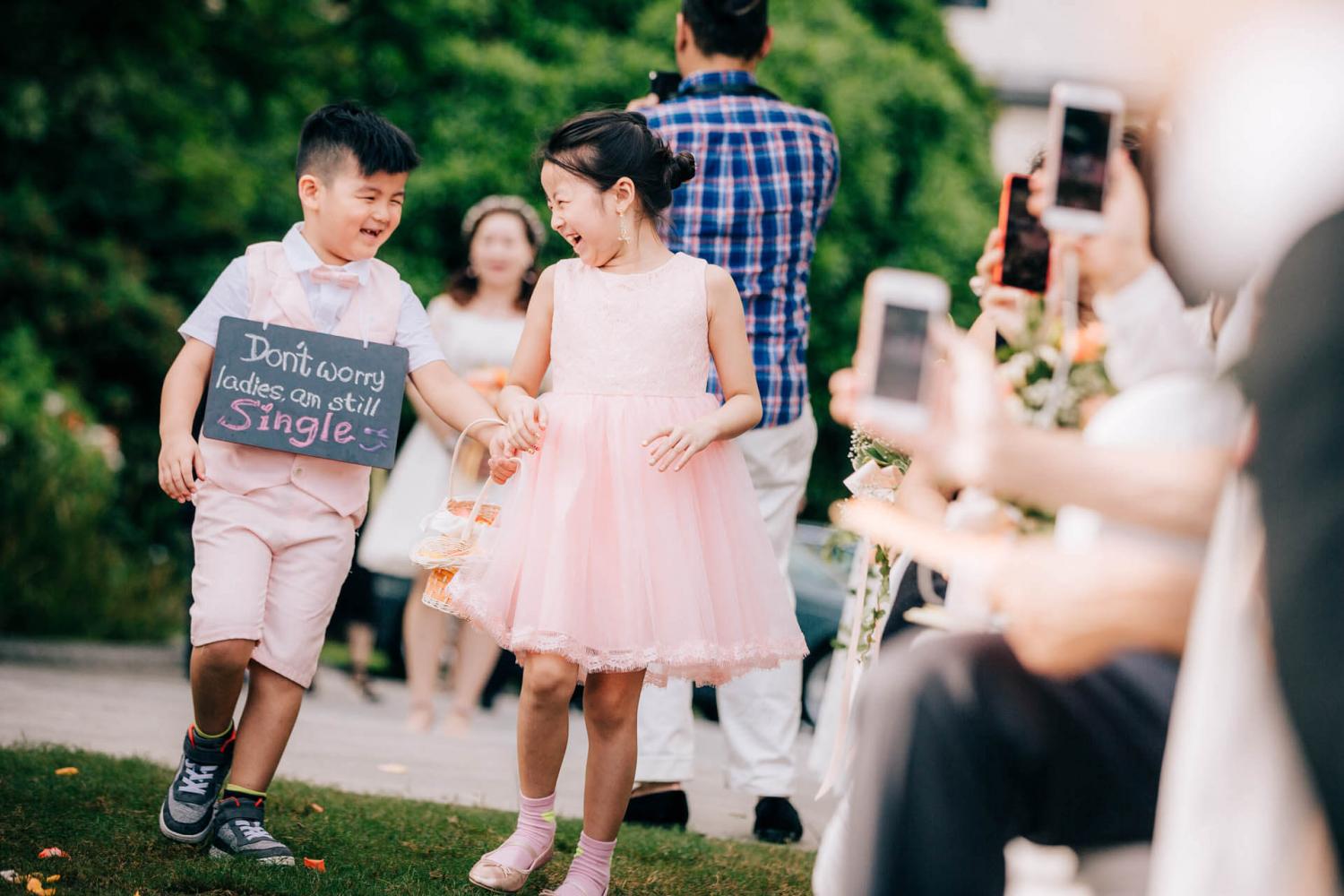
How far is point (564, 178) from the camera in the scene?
365 centimetres

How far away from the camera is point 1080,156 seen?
84.0 inches

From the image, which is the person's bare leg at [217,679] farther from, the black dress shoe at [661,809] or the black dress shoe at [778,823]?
the black dress shoe at [778,823]

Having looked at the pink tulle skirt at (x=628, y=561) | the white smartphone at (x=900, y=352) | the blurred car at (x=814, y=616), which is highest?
the white smartphone at (x=900, y=352)

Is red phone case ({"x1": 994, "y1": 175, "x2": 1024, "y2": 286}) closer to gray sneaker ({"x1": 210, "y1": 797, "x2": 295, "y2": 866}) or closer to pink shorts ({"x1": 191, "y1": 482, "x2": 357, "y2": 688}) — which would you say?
pink shorts ({"x1": 191, "y1": 482, "x2": 357, "y2": 688})

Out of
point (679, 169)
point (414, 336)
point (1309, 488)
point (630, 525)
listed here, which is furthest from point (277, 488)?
point (1309, 488)

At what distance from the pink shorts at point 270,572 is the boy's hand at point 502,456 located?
0.49 meters

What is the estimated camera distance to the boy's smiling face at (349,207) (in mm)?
3814

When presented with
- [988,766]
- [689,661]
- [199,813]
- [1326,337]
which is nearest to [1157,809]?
[988,766]

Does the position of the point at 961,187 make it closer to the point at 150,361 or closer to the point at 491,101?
the point at 491,101

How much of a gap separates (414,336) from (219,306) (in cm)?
49

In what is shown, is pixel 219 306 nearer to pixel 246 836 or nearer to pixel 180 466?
pixel 180 466

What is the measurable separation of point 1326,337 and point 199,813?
2.85 metres

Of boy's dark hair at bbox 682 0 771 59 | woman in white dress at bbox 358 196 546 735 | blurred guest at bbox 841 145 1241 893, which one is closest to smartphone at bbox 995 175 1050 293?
blurred guest at bbox 841 145 1241 893

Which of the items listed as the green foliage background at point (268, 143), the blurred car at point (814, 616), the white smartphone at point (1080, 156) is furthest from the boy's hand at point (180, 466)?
the green foliage background at point (268, 143)
